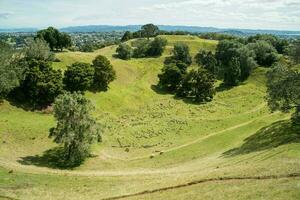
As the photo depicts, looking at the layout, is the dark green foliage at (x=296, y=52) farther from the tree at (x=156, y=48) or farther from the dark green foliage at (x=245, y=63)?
the tree at (x=156, y=48)

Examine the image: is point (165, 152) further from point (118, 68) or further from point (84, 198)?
point (118, 68)

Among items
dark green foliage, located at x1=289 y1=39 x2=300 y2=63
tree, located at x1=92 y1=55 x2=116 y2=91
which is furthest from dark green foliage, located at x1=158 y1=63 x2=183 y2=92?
dark green foliage, located at x1=289 y1=39 x2=300 y2=63

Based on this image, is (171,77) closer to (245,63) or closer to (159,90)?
(159,90)

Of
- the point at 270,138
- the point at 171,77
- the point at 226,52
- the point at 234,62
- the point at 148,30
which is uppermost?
the point at 148,30

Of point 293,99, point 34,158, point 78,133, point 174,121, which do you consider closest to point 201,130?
point 174,121

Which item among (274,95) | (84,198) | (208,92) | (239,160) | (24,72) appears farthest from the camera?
(208,92)

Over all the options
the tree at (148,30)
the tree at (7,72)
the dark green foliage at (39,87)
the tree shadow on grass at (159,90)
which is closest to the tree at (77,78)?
the dark green foliage at (39,87)

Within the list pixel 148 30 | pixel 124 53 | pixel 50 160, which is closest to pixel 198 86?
pixel 124 53
